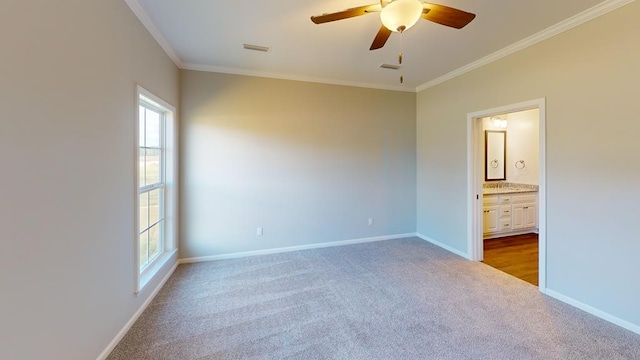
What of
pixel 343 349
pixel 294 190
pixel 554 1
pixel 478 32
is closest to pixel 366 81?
pixel 478 32

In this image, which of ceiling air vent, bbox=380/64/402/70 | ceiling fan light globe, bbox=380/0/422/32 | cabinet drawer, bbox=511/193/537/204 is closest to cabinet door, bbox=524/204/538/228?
cabinet drawer, bbox=511/193/537/204

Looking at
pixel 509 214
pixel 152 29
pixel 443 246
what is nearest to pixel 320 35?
pixel 152 29

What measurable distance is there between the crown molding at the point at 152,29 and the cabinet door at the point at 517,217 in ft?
19.9

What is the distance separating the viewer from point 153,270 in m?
2.80

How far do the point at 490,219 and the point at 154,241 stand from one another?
536cm

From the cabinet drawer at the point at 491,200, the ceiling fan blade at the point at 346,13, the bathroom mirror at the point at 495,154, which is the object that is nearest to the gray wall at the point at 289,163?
the cabinet drawer at the point at 491,200

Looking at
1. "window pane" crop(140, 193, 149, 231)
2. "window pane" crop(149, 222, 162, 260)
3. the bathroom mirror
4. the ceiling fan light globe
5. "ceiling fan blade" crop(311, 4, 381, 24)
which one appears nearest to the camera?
the ceiling fan light globe

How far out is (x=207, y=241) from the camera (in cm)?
372

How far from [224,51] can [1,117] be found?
247 cm

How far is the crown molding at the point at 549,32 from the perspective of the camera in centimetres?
221

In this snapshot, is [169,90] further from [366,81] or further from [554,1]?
[554,1]

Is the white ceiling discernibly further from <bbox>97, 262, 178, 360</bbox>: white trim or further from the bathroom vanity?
<bbox>97, 262, 178, 360</bbox>: white trim

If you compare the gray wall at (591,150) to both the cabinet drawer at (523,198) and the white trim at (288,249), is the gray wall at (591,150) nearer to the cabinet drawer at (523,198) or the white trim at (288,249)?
the white trim at (288,249)

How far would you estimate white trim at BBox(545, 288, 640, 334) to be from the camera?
2154 millimetres
